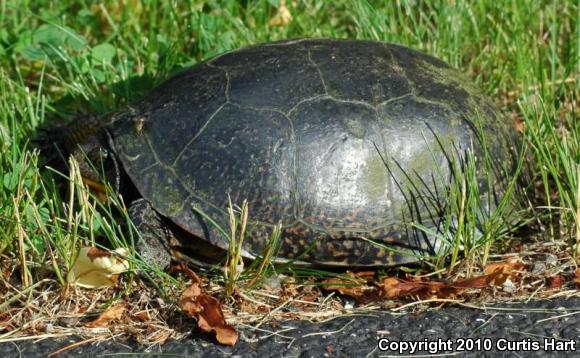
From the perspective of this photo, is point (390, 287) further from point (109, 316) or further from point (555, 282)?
point (109, 316)

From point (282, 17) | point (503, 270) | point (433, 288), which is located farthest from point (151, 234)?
point (282, 17)

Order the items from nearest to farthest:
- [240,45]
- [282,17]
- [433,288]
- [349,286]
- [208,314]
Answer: [208,314] → [433,288] → [349,286] → [240,45] → [282,17]

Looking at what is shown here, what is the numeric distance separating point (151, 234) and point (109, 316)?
447 millimetres

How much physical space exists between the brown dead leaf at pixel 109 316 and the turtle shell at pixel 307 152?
1.45 feet

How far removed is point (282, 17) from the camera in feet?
18.7

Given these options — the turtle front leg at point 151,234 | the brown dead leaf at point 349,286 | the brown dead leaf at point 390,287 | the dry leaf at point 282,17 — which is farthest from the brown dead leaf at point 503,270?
the dry leaf at point 282,17

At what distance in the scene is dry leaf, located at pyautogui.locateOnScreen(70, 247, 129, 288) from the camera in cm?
351

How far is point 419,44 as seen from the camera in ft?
16.5

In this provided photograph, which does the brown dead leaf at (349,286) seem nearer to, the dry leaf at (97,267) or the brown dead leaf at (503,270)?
the brown dead leaf at (503,270)

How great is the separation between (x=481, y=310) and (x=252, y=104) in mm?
1307

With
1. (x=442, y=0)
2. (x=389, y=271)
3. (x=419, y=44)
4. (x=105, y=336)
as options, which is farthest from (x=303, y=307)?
(x=442, y=0)

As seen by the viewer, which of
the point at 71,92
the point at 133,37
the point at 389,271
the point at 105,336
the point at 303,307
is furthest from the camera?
the point at 133,37

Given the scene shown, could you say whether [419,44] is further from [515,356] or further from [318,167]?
[515,356]

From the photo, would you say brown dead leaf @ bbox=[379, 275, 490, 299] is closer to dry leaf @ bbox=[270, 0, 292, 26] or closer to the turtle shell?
the turtle shell
